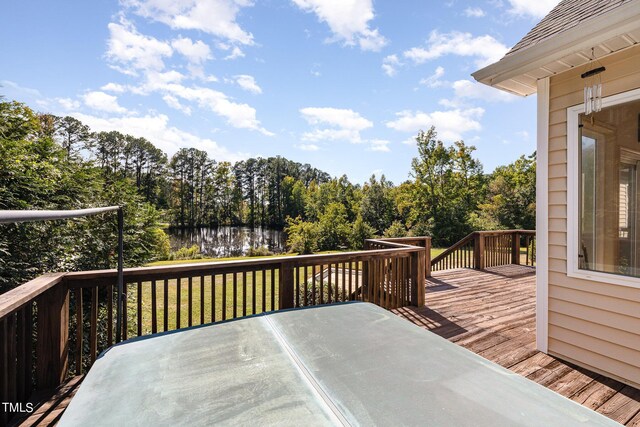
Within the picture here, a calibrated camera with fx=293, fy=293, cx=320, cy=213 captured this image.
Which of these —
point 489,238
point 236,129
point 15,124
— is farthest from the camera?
point 236,129

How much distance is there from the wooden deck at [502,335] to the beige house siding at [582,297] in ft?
0.46

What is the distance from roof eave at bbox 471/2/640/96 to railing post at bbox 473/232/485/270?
4.69 m

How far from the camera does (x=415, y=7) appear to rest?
565 cm

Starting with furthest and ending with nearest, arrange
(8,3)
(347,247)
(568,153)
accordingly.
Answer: (347,247)
(8,3)
(568,153)

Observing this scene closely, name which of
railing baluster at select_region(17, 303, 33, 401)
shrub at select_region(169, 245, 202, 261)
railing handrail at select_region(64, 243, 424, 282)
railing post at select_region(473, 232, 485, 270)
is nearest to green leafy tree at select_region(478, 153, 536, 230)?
railing post at select_region(473, 232, 485, 270)

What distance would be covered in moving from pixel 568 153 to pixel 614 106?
45 centimetres

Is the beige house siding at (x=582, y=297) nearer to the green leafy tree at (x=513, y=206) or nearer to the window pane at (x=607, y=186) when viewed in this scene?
the window pane at (x=607, y=186)

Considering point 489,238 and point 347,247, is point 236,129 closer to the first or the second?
point 347,247

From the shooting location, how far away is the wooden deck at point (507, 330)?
6.89 ft

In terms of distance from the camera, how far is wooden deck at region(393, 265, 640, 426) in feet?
6.89

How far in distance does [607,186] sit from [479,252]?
4.56 metres

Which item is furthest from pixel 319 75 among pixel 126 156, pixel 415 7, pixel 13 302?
pixel 126 156

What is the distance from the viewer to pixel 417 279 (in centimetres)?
398

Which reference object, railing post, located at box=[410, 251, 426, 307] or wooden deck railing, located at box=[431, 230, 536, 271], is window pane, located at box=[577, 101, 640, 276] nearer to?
railing post, located at box=[410, 251, 426, 307]
